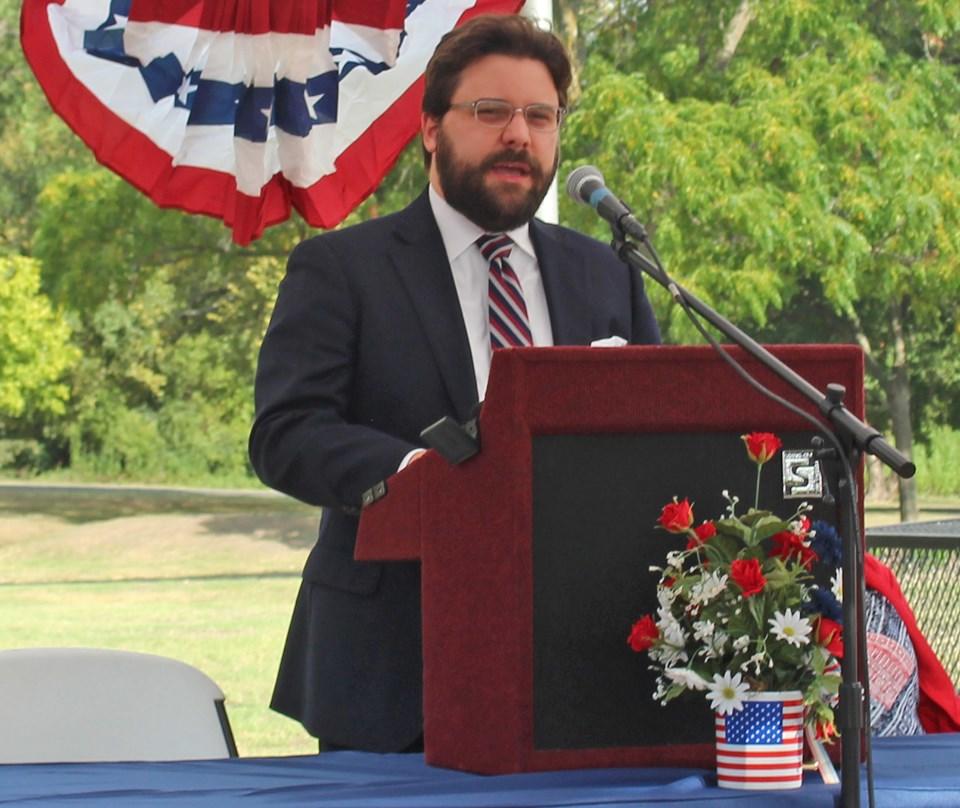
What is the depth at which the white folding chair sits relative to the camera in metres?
2.50

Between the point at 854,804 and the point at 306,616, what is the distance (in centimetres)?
93

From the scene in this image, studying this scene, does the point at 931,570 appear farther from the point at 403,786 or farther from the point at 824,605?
the point at 403,786

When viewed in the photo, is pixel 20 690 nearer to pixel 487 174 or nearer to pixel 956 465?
pixel 487 174

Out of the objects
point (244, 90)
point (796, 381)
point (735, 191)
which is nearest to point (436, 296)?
point (796, 381)

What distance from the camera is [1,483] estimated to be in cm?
2236

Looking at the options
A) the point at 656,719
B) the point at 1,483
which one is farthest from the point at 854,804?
the point at 1,483

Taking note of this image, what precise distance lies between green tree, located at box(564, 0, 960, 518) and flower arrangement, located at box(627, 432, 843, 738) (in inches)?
344

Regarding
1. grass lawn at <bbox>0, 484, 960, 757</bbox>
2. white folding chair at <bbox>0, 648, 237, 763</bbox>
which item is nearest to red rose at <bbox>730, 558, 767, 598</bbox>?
white folding chair at <bbox>0, 648, 237, 763</bbox>

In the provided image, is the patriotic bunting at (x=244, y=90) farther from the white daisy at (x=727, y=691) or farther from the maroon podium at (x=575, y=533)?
the white daisy at (x=727, y=691)

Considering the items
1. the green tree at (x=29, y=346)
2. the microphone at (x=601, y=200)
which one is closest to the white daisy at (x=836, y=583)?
the microphone at (x=601, y=200)

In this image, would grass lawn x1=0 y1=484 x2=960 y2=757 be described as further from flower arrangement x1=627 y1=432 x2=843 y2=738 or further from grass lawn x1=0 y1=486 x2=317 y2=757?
flower arrangement x1=627 y1=432 x2=843 y2=738

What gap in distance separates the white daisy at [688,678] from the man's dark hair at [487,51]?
0.87m

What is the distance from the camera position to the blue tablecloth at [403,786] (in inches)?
63.3

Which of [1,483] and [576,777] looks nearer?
[576,777]
